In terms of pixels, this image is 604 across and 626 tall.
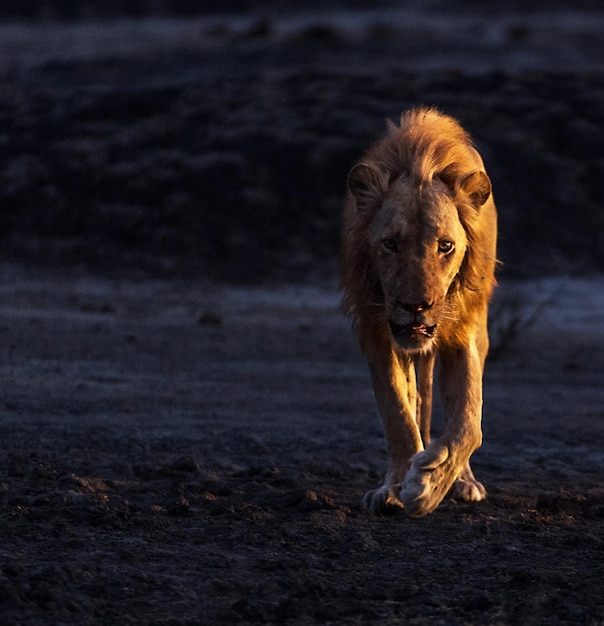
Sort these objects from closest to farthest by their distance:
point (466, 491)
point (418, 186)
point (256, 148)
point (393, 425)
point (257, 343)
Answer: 1. point (418, 186)
2. point (393, 425)
3. point (466, 491)
4. point (257, 343)
5. point (256, 148)

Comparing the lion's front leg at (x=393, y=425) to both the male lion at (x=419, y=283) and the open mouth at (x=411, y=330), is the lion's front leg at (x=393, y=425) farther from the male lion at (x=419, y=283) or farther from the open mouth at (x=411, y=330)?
the open mouth at (x=411, y=330)

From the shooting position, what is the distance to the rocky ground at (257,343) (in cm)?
478

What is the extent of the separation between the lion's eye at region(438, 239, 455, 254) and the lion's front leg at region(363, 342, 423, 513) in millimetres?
594

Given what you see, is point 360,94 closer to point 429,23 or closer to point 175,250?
point 175,250

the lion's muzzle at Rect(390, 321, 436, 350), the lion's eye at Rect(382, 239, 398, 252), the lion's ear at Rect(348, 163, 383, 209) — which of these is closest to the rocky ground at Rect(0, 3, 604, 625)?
the lion's muzzle at Rect(390, 321, 436, 350)

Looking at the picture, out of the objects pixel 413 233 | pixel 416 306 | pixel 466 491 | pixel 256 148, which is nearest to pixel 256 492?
pixel 466 491

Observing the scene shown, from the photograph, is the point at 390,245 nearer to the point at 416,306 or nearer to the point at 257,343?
the point at 416,306

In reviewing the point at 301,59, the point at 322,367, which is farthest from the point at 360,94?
the point at 322,367

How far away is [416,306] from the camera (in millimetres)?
5336

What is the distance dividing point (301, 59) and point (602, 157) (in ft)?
25.5

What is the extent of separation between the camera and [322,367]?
11578 mm

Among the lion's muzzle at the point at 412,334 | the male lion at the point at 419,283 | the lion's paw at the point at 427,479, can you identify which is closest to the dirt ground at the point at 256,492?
the lion's paw at the point at 427,479

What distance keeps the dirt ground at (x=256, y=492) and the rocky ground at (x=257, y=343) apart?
21 mm

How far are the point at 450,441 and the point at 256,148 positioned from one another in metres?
16.6
